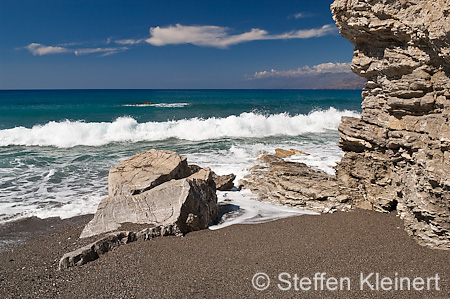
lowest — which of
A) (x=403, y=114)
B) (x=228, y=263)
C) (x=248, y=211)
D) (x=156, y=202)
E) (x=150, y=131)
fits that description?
(x=248, y=211)

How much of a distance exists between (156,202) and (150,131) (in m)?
17.1

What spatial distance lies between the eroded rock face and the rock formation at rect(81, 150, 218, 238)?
374cm

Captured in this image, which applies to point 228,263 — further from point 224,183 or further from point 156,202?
point 224,183

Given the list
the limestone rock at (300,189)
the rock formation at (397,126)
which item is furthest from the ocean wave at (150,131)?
the rock formation at (397,126)

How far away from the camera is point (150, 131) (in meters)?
22.8

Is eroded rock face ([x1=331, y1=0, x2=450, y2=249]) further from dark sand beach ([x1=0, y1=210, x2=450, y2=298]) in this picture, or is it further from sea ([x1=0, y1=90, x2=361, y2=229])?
sea ([x1=0, y1=90, x2=361, y2=229])

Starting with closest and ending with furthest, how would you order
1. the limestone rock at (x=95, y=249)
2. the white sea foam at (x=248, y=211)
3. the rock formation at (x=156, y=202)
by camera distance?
the limestone rock at (x=95, y=249) < the rock formation at (x=156, y=202) < the white sea foam at (x=248, y=211)

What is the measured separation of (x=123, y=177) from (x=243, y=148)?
1020cm

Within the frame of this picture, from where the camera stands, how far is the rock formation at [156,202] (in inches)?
240

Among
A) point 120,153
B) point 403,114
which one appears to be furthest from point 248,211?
point 120,153

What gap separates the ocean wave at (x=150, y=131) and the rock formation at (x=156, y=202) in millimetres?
12983

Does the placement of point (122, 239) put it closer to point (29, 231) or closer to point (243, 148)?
point (29, 231)

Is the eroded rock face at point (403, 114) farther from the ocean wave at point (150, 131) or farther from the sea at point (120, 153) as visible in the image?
the ocean wave at point (150, 131)

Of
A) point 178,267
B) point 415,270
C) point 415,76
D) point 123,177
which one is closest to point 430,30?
point 415,76
